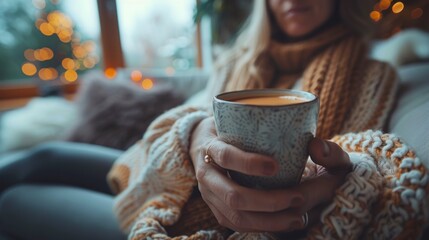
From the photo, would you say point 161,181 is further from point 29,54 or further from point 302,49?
point 29,54

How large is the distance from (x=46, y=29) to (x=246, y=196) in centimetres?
221

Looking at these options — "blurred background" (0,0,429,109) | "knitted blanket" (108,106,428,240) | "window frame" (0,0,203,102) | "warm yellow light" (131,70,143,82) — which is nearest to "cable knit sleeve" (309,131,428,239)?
"knitted blanket" (108,106,428,240)

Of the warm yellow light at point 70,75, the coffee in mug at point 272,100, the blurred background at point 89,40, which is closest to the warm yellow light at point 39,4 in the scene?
the blurred background at point 89,40

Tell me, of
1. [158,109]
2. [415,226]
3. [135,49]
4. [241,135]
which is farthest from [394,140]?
[135,49]

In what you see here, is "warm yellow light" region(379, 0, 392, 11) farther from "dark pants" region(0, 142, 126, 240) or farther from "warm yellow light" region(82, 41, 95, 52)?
"warm yellow light" region(82, 41, 95, 52)

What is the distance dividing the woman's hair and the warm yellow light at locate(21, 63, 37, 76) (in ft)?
6.18

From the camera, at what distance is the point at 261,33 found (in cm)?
77

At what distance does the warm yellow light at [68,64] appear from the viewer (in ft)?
7.04

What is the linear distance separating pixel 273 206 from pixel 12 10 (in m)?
2.29

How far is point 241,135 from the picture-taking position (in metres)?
0.29

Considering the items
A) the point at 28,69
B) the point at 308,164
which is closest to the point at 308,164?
the point at 308,164

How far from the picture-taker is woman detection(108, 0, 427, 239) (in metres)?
0.31

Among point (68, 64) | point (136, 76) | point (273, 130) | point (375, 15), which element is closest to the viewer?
point (273, 130)

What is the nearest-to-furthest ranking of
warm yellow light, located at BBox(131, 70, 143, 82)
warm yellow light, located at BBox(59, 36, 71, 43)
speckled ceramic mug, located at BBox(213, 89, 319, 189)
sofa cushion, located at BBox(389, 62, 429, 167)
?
speckled ceramic mug, located at BBox(213, 89, 319, 189) → sofa cushion, located at BBox(389, 62, 429, 167) → warm yellow light, located at BBox(131, 70, 143, 82) → warm yellow light, located at BBox(59, 36, 71, 43)
